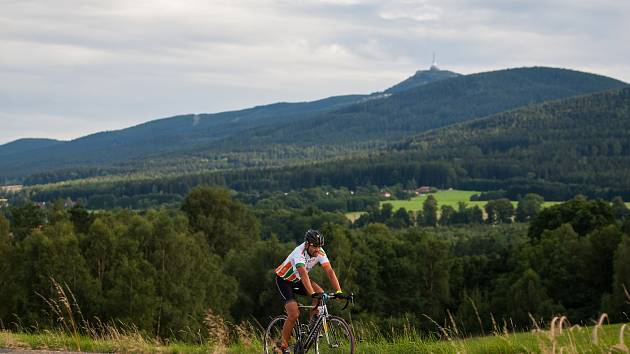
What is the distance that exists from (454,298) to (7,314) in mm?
41552

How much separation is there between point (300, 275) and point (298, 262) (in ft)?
0.73

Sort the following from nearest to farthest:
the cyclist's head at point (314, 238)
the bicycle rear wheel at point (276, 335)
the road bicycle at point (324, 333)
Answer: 1. the cyclist's head at point (314, 238)
2. the road bicycle at point (324, 333)
3. the bicycle rear wheel at point (276, 335)

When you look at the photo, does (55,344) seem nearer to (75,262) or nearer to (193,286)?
(75,262)

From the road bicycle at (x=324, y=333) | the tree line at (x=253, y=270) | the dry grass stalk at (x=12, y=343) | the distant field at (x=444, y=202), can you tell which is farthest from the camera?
→ the distant field at (x=444, y=202)

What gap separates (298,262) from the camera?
13234mm

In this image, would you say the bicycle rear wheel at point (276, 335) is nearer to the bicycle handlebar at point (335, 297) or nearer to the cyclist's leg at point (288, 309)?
the cyclist's leg at point (288, 309)

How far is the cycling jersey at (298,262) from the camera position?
13268 mm

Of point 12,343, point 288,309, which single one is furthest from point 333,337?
point 12,343

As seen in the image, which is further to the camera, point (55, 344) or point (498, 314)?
point (498, 314)

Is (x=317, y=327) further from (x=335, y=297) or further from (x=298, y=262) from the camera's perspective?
(x=298, y=262)

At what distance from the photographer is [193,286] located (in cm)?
5762

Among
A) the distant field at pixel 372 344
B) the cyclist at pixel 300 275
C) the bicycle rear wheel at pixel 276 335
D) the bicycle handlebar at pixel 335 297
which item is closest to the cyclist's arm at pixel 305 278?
the cyclist at pixel 300 275

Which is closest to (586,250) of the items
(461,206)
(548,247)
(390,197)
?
(548,247)

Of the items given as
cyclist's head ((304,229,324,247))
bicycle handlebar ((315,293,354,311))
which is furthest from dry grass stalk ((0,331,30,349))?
cyclist's head ((304,229,324,247))
